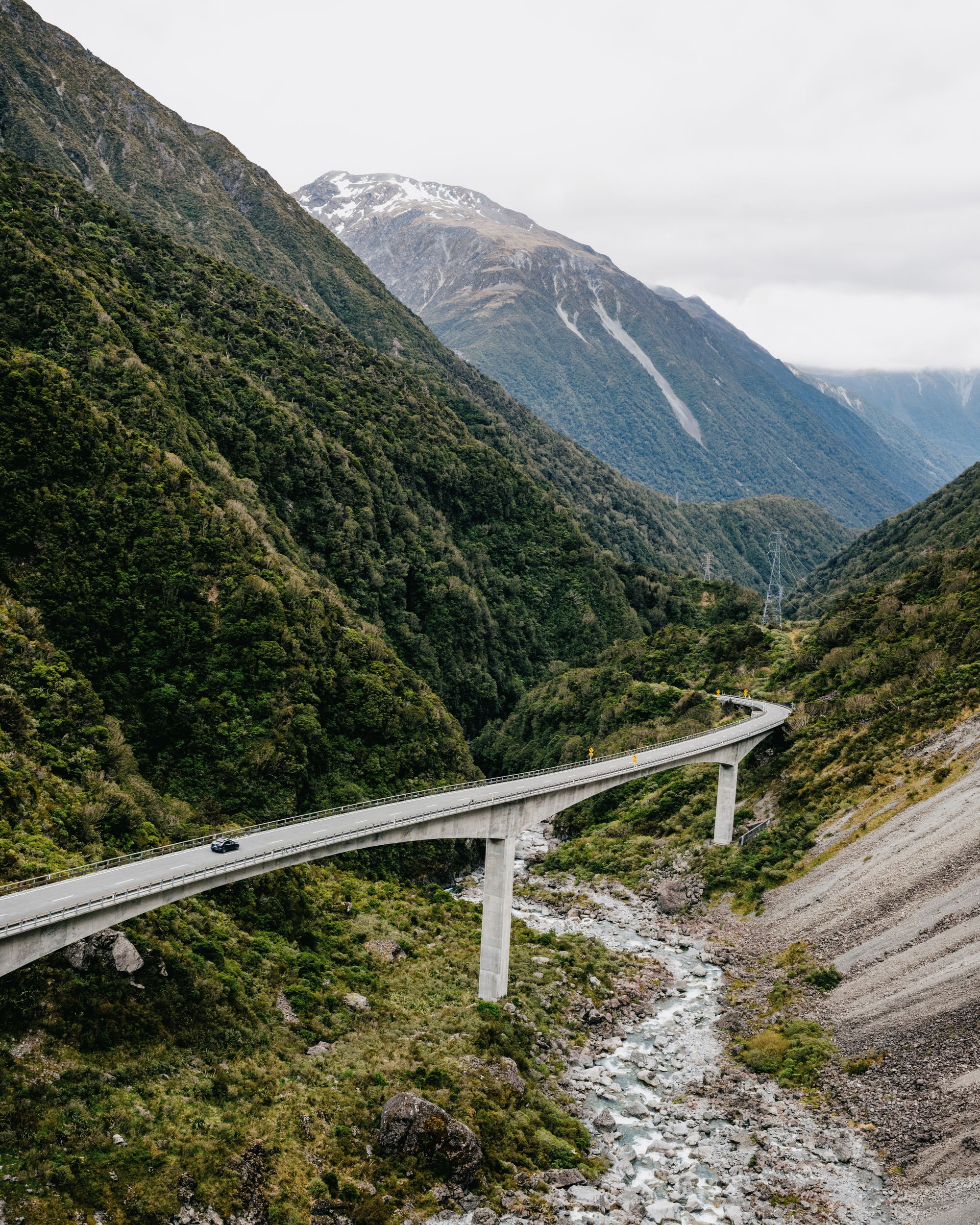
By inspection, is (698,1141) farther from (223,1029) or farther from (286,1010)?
(223,1029)

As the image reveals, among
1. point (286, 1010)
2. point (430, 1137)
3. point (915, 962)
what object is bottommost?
point (286, 1010)

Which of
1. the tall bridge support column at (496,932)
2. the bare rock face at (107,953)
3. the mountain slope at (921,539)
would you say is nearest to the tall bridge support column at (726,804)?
the tall bridge support column at (496,932)

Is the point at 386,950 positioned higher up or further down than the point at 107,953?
further down

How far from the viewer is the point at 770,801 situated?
6894 cm

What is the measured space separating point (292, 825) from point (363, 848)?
395 cm

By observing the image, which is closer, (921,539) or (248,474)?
(248,474)

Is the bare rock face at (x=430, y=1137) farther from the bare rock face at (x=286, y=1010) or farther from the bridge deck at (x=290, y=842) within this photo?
the bridge deck at (x=290, y=842)

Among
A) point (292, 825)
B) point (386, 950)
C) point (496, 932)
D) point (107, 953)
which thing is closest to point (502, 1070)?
point (496, 932)

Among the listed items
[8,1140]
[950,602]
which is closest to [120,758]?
[8,1140]

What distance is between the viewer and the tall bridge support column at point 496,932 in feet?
149

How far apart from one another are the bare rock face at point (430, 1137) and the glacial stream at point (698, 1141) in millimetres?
3245

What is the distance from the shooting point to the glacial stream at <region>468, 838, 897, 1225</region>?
3111 cm

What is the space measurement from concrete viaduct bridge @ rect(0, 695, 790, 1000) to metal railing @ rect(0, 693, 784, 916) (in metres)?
0.10

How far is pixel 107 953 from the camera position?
113 feet
